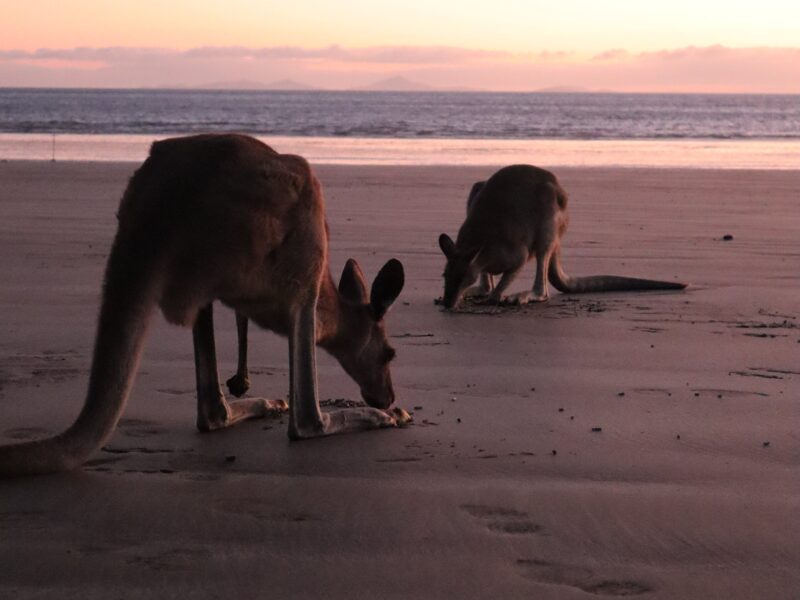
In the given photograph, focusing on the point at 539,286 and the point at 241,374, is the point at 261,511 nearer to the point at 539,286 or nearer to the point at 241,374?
the point at 241,374

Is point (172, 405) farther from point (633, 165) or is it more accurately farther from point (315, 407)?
point (633, 165)

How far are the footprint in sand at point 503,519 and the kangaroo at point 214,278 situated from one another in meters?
0.89

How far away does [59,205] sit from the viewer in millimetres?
11570

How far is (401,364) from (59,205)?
24.1ft

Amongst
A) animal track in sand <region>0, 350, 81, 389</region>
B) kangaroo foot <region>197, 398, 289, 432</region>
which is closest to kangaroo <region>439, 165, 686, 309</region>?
animal track in sand <region>0, 350, 81, 389</region>

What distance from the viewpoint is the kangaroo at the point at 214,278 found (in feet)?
10.7

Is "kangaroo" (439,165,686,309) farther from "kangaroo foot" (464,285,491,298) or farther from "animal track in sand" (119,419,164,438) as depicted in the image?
"animal track in sand" (119,419,164,438)

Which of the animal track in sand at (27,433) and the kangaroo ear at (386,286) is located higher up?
the kangaroo ear at (386,286)

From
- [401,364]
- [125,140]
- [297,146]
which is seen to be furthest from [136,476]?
[125,140]

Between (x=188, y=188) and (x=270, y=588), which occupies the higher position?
(x=188, y=188)

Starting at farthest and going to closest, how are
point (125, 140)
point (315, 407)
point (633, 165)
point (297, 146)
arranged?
point (125, 140) < point (297, 146) < point (633, 165) < point (315, 407)

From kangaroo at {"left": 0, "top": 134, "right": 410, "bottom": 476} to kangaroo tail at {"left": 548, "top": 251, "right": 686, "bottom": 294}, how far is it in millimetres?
3185

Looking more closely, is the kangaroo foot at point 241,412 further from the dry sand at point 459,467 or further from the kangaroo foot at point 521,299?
the kangaroo foot at point 521,299

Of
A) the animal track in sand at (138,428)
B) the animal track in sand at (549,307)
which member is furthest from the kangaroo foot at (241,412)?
the animal track in sand at (549,307)
